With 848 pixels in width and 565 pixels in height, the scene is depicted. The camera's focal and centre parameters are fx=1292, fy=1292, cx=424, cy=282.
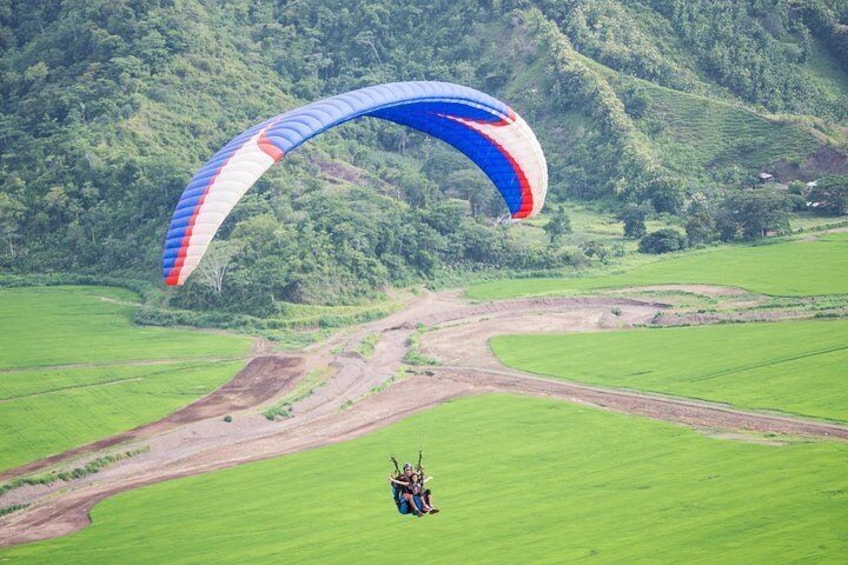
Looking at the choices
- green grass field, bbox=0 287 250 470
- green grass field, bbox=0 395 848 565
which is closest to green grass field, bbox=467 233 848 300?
green grass field, bbox=0 287 250 470

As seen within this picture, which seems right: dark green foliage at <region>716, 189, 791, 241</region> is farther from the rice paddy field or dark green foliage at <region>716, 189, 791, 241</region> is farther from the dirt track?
the rice paddy field

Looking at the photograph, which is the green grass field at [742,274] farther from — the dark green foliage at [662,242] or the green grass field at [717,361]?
the green grass field at [717,361]

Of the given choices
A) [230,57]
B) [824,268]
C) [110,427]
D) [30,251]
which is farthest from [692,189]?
[110,427]

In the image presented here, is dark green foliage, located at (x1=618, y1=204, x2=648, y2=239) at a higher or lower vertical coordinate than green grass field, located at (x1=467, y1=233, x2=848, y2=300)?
higher

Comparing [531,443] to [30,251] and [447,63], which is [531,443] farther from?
[447,63]

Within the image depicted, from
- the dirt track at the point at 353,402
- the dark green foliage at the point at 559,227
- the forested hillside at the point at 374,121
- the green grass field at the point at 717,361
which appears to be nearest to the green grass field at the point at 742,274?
the dirt track at the point at 353,402

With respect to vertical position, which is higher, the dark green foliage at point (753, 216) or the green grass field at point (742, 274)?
the dark green foliage at point (753, 216)
